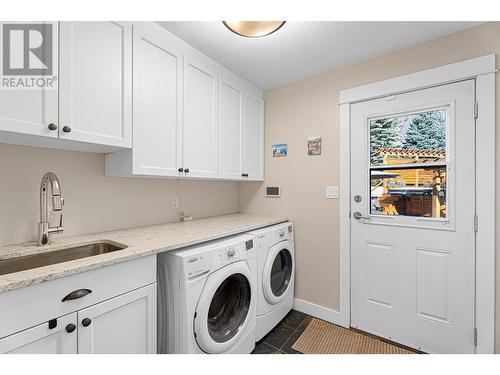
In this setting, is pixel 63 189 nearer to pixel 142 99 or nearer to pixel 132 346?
pixel 142 99

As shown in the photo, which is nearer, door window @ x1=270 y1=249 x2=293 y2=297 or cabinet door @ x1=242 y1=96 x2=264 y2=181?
door window @ x1=270 y1=249 x2=293 y2=297

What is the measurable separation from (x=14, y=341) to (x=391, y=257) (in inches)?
88.9

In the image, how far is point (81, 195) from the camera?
62.9 inches

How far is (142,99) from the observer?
5.06 feet

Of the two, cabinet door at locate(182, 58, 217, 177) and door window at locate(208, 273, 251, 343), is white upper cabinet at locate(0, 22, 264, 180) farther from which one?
door window at locate(208, 273, 251, 343)

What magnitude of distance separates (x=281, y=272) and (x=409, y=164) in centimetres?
141

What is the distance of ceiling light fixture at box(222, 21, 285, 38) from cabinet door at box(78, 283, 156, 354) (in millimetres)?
1492

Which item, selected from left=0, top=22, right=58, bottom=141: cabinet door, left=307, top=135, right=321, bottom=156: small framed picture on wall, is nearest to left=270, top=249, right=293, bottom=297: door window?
left=307, top=135, right=321, bottom=156: small framed picture on wall

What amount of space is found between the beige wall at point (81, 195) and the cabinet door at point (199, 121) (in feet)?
1.32

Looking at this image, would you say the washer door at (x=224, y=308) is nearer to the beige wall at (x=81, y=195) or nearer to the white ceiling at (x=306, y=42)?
the beige wall at (x=81, y=195)

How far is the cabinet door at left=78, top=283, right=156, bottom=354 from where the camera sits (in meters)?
1.02

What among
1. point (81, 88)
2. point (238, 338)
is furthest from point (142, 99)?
point (238, 338)
